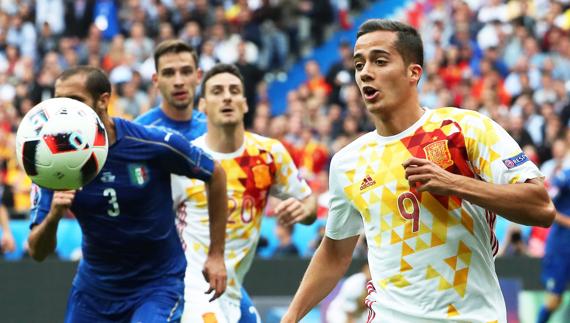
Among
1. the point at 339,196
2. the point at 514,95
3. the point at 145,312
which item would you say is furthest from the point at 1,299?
the point at 514,95

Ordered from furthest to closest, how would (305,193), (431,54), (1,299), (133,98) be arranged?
(431,54) → (133,98) → (1,299) → (305,193)

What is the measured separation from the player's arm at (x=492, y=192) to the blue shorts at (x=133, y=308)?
2489 mm

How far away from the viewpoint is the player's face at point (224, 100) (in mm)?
9008

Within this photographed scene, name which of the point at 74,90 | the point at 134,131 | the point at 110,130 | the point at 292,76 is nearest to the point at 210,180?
the point at 134,131

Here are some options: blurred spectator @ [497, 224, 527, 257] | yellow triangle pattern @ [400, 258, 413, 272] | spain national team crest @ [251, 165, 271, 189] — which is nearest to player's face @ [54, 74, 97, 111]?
spain national team crest @ [251, 165, 271, 189]

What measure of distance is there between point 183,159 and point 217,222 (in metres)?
0.53

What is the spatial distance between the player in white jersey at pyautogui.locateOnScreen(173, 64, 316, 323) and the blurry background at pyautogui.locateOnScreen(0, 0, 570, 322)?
4.33m

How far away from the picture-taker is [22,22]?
73.0 ft

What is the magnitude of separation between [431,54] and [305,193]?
12493 millimetres

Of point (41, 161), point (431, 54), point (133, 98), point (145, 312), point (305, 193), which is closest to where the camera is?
point (41, 161)

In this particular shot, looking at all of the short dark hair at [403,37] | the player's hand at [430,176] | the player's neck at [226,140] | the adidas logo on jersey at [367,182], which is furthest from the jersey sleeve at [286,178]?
the player's hand at [430,176]

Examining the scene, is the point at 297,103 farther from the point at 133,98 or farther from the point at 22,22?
the point at 22,22

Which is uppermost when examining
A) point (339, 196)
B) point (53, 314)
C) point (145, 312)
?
point (339, 196)

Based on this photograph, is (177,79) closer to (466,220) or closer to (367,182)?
(367,182)
